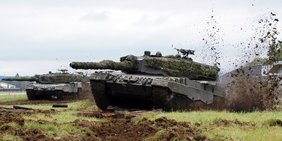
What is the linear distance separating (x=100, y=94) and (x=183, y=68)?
3092 millimetres

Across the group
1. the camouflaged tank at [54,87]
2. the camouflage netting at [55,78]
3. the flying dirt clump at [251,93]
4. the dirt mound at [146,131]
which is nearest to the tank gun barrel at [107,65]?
the flying dirt clump at [251,93]

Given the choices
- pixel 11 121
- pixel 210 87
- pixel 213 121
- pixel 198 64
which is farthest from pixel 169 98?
pixel 11 121

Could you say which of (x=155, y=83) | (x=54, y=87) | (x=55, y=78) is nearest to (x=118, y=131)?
(x=155, y=83)

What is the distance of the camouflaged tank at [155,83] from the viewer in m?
17.4

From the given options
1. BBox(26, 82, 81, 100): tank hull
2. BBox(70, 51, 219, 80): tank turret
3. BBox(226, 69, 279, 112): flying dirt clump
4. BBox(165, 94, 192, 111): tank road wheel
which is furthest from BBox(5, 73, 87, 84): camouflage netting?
BBox(165, 94, 192, 111): tank road wheel

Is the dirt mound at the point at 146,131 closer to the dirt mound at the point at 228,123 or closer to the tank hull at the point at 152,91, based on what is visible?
the dirt mound at the point at 228,123

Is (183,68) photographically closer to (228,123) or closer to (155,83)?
(155,83)

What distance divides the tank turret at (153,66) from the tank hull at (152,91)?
950 mm

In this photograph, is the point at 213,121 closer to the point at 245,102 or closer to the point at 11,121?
the point at 11,121

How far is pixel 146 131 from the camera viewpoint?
11.1 metres

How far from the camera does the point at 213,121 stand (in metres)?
12.5

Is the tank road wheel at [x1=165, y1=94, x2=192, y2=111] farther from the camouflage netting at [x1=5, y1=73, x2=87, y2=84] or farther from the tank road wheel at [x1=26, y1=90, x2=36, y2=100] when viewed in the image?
the camouflage netting at [x1=5, y1=73, x2=87, y2=84]

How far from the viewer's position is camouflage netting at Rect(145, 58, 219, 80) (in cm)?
1934

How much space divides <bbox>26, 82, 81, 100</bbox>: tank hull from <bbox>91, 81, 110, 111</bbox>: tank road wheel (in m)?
12.5
